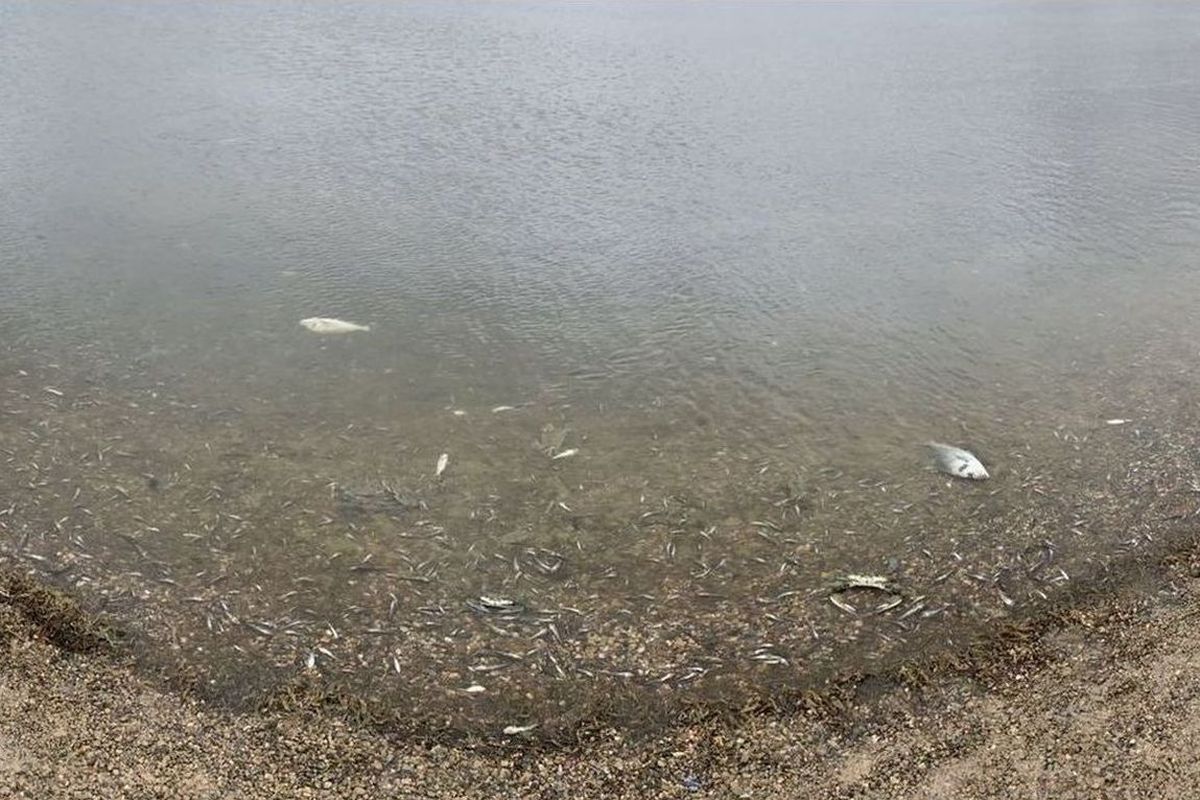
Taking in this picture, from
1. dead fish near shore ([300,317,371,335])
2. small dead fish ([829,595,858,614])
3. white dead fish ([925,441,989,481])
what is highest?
dead fish near shore ([300,317,371,335])

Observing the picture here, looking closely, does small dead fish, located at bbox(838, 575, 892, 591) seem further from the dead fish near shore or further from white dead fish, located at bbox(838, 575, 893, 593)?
the dead fish near shore

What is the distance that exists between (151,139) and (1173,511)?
404 inches

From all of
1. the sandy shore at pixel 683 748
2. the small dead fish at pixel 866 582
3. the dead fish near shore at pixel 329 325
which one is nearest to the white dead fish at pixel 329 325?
the dead fish near shore at pixel 329 325

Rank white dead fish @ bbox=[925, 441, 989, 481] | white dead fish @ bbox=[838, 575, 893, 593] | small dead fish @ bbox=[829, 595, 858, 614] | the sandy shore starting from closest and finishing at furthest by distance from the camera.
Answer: the sandy shore → small dead fish @ bbox=[829, 595, 858, 614] → white dead fish @ bbox=[838, 575, 893, 593] → white dead fish @ bbox=[925, 441, 989, 481]

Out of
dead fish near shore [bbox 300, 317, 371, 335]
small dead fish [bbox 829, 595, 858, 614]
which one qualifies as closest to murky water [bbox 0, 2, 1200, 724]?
small dead fish [bbox 829, 595, 858, 614]

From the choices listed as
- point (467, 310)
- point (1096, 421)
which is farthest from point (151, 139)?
point (1096, 421)

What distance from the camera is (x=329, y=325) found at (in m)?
7.29

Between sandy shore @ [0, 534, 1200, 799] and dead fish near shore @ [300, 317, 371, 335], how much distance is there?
130 inches

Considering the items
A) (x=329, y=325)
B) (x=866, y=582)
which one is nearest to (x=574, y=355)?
(x=329, y=325)

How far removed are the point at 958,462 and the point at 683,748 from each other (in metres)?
2.82

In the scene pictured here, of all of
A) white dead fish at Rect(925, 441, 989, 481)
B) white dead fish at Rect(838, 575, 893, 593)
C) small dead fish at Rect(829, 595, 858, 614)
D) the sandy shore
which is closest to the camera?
the sandy shore

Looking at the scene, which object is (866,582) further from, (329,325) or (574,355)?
(329,325)

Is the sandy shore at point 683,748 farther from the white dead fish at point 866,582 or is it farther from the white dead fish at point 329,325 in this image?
the white dead fish at point 329,325

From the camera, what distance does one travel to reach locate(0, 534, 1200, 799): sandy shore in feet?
11.9
